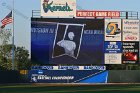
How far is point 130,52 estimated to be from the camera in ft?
159

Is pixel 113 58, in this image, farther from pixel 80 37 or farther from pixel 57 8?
pixel 57 8

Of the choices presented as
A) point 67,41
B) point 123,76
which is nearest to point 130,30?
point 123,76

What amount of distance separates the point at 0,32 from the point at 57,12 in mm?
34110

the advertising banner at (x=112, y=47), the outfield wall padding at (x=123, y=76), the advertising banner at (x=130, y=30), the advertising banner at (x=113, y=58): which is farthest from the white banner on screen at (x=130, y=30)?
the outfield wall padding at (x=123, y=76)

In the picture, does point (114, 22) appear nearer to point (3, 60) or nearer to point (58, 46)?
point (58, 46)

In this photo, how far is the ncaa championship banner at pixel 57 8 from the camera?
49219mm

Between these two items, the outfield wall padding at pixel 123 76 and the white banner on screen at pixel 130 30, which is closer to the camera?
the white banner on screen at pixel 130 30

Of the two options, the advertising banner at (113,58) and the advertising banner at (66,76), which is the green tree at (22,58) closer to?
the advertising banner at (66,76)

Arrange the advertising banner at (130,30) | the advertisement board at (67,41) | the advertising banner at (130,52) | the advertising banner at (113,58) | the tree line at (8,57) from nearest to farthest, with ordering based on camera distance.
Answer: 1. the advertisement board at (67,41)
2. the advertising banner at (130,52)
3. the advertising banner at (113,58)
4. the advertising banner at (130,30)
5. the tree line at (8,57)

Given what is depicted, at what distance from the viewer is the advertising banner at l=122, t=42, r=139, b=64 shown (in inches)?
1897

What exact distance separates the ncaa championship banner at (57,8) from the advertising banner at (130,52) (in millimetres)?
6475

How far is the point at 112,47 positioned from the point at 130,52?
6.38 feet

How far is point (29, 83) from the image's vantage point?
51125mm

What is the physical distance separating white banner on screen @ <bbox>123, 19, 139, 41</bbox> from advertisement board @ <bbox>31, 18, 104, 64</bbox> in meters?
2.45
